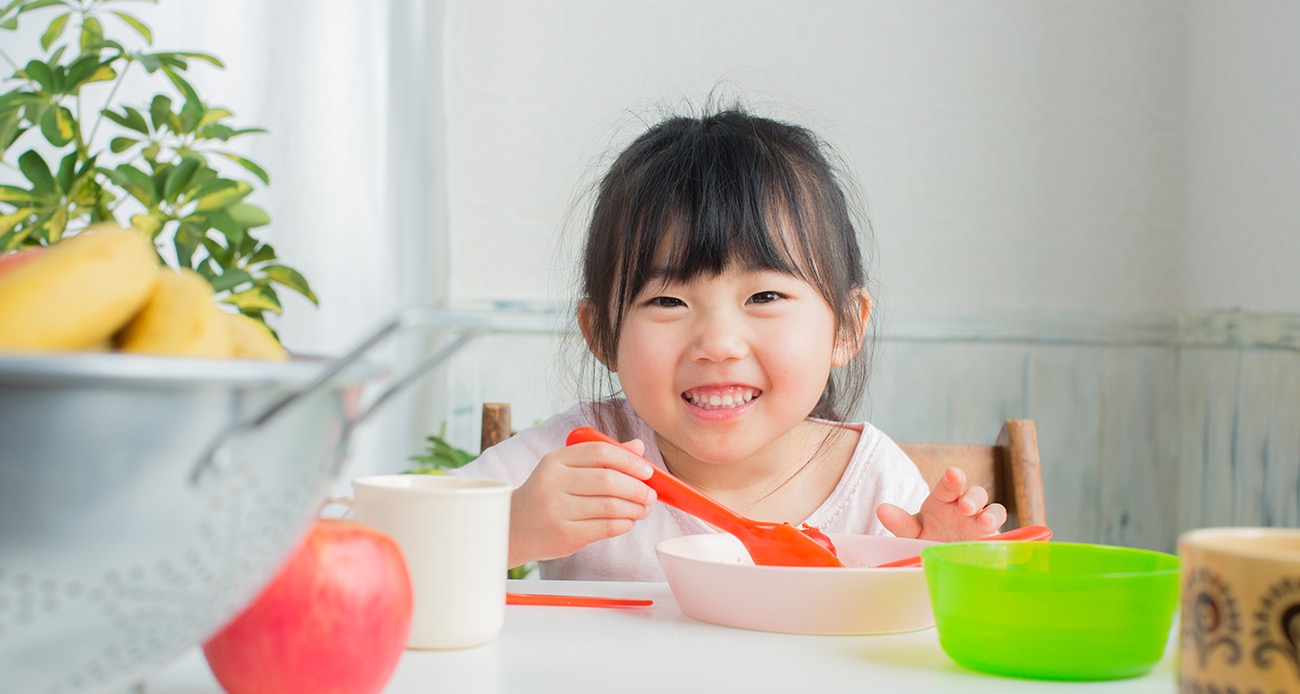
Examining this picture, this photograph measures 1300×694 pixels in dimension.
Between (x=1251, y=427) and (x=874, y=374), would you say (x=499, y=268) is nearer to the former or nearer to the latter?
(x=874, y=374)

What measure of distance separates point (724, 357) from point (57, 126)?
59cm

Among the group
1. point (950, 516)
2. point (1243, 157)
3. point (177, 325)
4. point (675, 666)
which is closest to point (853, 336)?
point (950, 516)

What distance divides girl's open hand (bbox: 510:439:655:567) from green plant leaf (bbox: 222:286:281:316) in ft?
1.16

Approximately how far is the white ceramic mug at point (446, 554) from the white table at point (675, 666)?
12mm

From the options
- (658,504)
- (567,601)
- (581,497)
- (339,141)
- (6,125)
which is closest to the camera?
(567,601)

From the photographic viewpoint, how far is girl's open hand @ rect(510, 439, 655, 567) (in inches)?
28.8

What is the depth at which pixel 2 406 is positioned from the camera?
0.24 m

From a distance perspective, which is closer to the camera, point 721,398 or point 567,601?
point 567,601

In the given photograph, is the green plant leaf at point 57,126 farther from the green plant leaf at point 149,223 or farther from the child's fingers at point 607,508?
the child's fingers at point 607,508

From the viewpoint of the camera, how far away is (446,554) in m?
0.52

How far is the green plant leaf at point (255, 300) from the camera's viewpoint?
1.03 meters

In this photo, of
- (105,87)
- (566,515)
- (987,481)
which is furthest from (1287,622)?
(105,87)

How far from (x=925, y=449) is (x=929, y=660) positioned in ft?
2.16

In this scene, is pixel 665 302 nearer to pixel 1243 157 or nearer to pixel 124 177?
pixel 124 177
